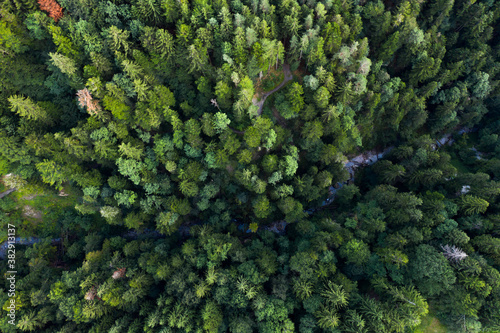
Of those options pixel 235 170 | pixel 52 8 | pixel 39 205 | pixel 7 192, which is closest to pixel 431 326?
pixel 235 170

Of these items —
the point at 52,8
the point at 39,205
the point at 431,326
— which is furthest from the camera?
the point at 39,205

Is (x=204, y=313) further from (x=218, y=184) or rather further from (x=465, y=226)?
(x=465, y=226)

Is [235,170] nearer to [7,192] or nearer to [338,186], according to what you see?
[338,186]

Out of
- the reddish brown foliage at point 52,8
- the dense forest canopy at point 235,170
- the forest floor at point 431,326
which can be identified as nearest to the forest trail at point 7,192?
the dense forest canopy at point 235,170

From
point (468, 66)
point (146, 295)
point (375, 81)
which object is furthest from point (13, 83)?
A: point (468, 66)

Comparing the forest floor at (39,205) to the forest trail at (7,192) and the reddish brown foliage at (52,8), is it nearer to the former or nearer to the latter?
the forest trail at (7,192)

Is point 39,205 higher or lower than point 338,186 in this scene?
lower
